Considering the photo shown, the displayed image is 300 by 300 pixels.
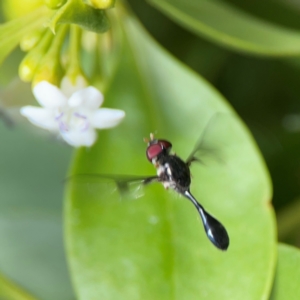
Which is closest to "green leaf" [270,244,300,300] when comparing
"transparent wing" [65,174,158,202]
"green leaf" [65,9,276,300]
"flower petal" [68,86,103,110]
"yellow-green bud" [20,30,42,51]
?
"green leaf" [65,9,276,300]

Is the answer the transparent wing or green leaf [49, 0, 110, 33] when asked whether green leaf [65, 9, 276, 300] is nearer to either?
the transparent wing

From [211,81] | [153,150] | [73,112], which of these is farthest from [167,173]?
[211,81]

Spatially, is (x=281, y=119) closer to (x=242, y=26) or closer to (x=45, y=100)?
(x=242, y=26)

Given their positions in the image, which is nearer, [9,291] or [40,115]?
[40,115]

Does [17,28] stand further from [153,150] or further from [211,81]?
[211,81]

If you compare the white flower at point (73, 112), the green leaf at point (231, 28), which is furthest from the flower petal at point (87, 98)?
the green leaf at point (231, 28)
